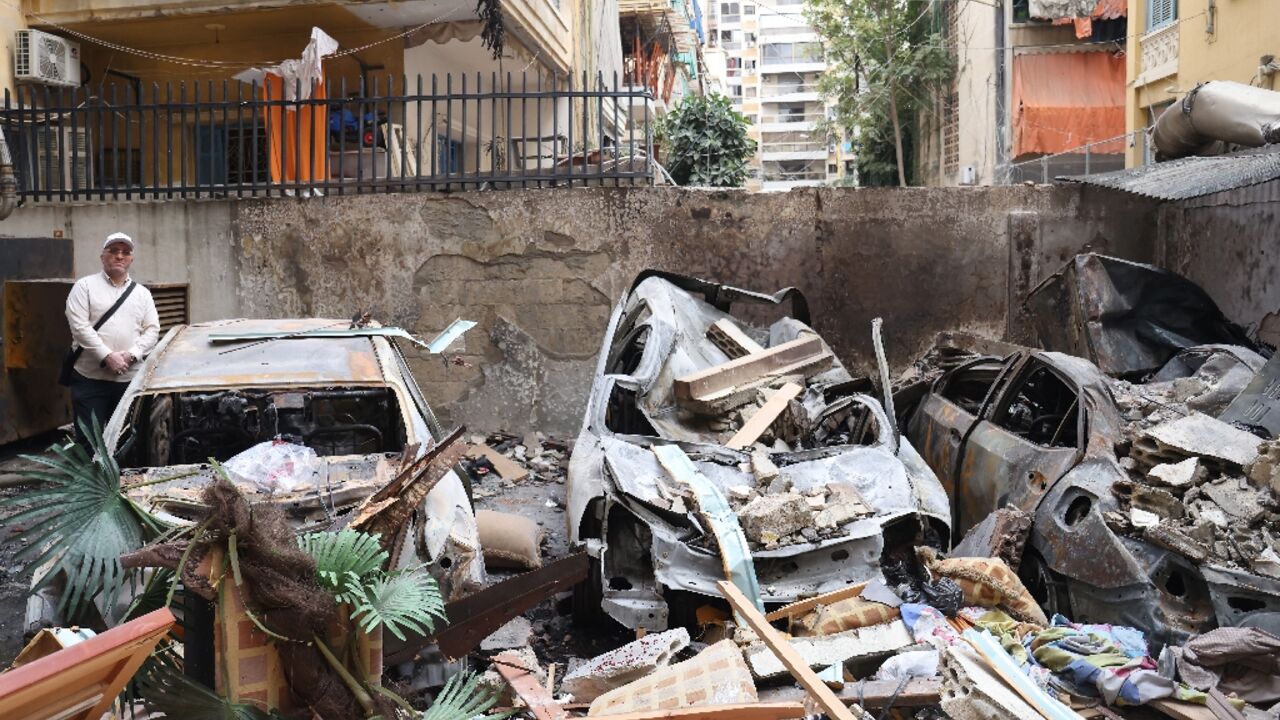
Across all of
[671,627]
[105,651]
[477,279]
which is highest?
[477,279]

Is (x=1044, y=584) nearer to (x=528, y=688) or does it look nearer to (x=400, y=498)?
(x=528, y=688)

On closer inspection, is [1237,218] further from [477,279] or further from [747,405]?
[477,279]

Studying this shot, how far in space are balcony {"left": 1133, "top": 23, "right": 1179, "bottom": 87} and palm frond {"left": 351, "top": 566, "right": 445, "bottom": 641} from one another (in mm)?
15451

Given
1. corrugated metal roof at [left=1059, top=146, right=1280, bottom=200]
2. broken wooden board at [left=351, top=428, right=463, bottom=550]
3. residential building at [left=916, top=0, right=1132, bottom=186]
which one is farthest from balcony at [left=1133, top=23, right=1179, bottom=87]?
broken wooden board at [left=351, top=428, right=463, bottom=550]

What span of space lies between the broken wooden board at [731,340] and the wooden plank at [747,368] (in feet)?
0.73

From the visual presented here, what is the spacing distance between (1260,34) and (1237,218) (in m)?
4.22

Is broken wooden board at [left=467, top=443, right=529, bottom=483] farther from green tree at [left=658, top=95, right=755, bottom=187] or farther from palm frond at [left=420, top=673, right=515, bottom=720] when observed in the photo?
green tree at [left=658, top=95, right=755, bottom=187]

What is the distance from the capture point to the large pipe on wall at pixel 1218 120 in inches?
373

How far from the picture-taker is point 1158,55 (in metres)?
16.5

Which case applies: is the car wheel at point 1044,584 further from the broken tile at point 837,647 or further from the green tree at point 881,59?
the green tree at point 881,59

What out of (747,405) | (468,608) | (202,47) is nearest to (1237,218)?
(747,405)

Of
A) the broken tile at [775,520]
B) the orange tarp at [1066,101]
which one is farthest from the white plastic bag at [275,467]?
the orange tarp at [1066,101]

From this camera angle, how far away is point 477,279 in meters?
9.99

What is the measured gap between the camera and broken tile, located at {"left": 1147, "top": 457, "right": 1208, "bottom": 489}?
5301 mm
